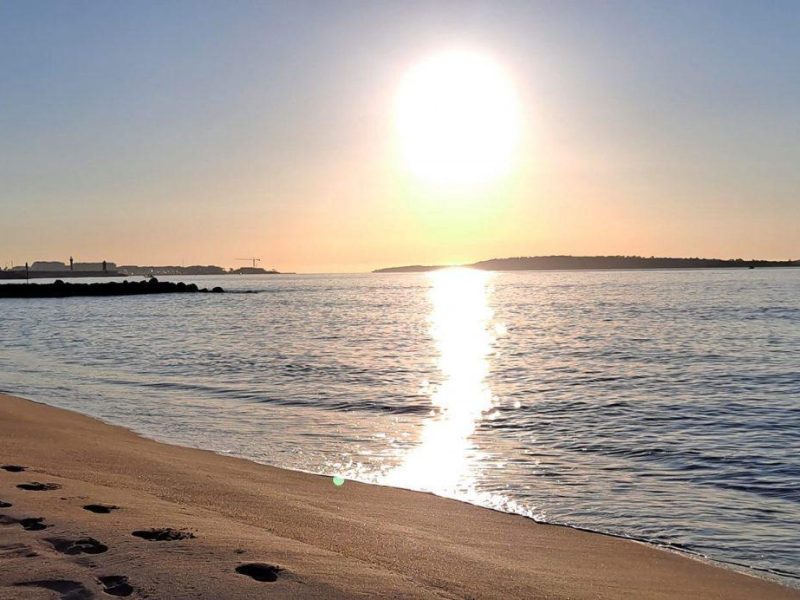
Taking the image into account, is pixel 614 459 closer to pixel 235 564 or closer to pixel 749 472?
pixel 749 472

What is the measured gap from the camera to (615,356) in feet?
95.7

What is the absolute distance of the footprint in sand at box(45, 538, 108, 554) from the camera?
18.3 ft

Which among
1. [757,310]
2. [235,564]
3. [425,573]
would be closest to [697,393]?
[425,573]

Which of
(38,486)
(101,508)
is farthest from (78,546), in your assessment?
(38,486)

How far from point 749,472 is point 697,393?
862cm

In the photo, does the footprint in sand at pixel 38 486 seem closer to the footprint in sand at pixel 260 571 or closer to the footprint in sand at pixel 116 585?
the footprint in sand at pixel 116 585

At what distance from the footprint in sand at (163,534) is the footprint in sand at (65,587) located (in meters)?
1.15

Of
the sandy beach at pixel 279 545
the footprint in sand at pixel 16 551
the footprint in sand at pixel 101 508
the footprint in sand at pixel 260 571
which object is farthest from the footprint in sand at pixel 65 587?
the footprint in sand at pixel 101 508

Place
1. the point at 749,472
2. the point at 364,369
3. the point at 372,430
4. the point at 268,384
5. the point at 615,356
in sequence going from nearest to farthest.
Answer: the point at 749,472, the point at 372,430, the point at 268,384, the point at 364,369, the point at 615,356

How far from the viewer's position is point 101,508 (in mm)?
7117

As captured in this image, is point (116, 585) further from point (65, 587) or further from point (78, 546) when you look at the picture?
point (78, 546)

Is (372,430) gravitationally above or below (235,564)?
below

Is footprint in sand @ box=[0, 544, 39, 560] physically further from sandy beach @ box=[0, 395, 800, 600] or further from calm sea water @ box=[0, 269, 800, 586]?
calm sea water @ box=[0, 269, 800, 586]

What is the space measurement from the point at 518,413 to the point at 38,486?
11.5 meters
